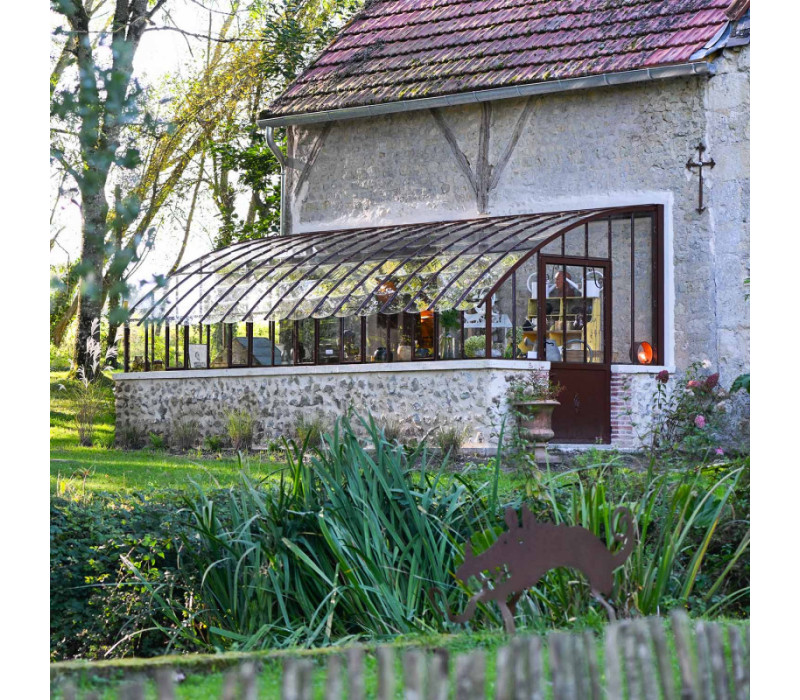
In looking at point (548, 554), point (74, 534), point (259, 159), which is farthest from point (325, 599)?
point (259, 159)

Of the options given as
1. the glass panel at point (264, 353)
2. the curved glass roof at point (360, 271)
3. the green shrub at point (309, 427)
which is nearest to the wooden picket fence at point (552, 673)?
the curved glass roof at point (360, 271)

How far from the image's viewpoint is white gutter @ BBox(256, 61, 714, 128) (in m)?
13.1

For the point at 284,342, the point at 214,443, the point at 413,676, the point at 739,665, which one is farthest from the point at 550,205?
the point at 413,676

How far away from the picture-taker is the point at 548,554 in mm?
4582

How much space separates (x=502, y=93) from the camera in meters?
14.2

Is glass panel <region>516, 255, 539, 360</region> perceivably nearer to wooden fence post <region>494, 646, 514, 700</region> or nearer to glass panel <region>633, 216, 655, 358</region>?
glass panel <region>633, 216, 655, 358</region>

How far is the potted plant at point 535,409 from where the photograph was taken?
11703 mm

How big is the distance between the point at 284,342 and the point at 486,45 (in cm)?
477

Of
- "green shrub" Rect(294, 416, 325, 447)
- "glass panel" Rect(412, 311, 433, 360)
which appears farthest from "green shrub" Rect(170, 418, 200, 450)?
"glass panel" Rect(412, 311, 433, 360)

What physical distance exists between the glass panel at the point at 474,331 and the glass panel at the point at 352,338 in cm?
155

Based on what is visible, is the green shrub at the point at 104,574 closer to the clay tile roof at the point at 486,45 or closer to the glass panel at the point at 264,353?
the glass panel at the point at 264,353
